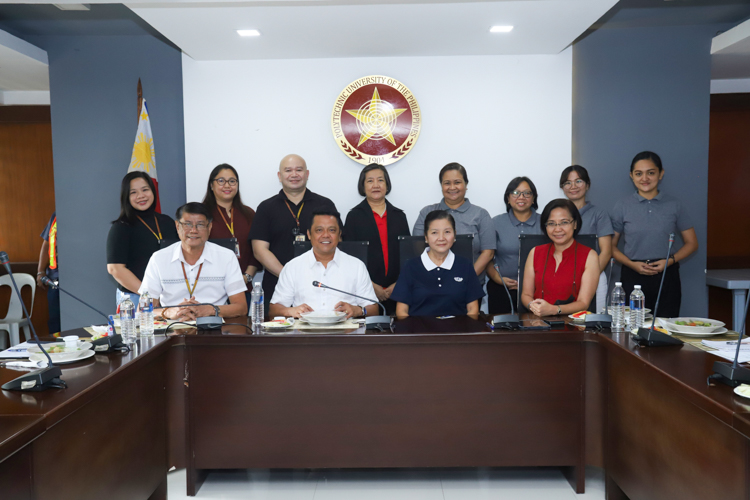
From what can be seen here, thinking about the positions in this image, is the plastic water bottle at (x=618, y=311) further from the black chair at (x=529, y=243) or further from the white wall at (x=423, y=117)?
the white wall at (x=423, y=117)

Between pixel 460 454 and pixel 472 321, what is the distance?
60 cm

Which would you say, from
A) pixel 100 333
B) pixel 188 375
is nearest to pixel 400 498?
pixel 188 375

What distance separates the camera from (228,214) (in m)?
3.88

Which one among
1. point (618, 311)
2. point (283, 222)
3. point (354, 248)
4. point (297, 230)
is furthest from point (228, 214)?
point (618, 311)

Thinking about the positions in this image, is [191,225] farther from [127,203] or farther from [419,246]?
[419,246]

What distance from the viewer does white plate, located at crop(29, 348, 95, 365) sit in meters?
1.85

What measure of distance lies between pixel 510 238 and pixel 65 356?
2.75 m

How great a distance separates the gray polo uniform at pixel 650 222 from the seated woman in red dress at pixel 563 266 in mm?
1152

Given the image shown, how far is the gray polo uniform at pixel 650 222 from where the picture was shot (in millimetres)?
3844

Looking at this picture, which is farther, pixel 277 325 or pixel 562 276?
pixel 562 276

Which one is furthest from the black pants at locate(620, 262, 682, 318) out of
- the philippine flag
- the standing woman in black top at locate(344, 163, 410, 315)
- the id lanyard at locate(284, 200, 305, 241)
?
the philippine flag

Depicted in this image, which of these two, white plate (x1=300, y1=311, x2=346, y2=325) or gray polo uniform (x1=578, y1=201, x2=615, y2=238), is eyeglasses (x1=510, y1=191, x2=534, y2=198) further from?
white plate (x1=300, y1=311, x2=346, y2=325)

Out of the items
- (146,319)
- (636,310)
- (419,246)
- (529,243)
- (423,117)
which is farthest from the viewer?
(423,117)

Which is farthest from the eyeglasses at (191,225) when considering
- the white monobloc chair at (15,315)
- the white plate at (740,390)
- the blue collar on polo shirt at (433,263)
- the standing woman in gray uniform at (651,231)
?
the standing woman in gray uniform at (651,231)
